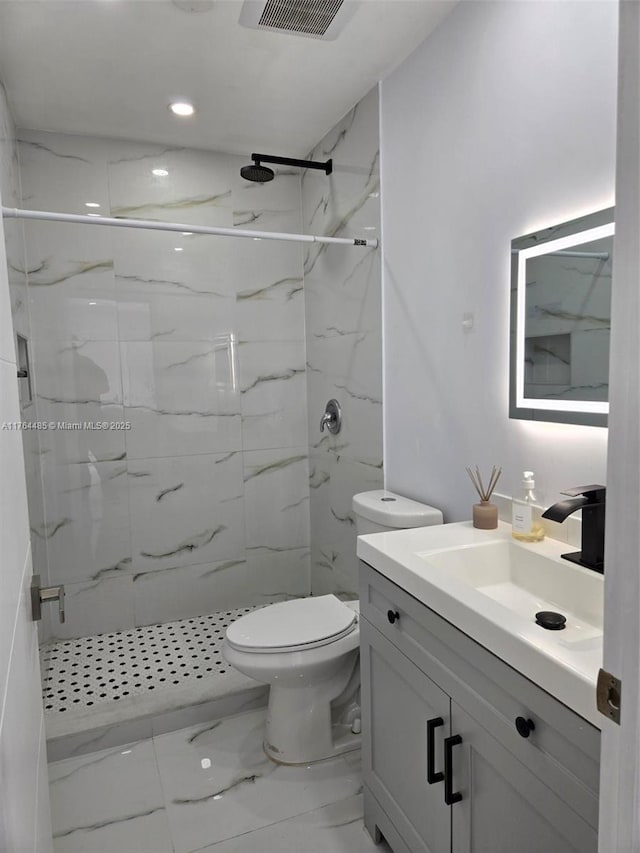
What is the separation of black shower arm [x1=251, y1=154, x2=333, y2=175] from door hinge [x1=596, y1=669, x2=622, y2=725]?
2298 mm

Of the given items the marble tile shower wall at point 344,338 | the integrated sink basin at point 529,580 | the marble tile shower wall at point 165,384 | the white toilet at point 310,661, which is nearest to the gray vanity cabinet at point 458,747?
the integrated sink basin at point 529,580

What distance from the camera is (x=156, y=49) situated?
2.03m

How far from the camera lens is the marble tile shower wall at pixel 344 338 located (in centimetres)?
246

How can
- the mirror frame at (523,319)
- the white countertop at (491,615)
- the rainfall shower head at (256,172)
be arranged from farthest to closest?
the rainfall shower head at (256,172)
the mirror frame at (523,319)
the white countertop at (491,615)

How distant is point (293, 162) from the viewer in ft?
8.23

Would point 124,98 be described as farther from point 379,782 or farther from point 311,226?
point 379,782

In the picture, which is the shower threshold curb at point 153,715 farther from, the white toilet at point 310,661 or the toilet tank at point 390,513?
the toilet tank at point 390,513

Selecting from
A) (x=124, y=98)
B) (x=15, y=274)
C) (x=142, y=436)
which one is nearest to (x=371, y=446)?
(x=142, y=436)

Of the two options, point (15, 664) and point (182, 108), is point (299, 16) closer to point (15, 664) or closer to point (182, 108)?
point (182, 108)

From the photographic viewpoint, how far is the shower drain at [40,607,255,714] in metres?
2.37

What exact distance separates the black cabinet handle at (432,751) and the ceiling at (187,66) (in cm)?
204

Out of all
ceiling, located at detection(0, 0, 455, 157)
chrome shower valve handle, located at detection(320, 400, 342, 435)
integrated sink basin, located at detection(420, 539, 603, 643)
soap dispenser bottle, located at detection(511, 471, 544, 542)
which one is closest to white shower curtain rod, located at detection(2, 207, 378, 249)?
ceiling, located at detection(0, 0, 455, 157)

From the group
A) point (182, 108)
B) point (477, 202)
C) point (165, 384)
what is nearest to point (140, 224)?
point (182, 108)

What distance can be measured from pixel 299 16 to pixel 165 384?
176cm
